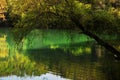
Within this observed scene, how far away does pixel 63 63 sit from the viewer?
90.7 ft

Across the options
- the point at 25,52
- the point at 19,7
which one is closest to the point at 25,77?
the point at 19,7

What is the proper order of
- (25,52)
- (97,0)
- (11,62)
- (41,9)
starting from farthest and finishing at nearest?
(25,52), (11,62), (97,0), (41,9)

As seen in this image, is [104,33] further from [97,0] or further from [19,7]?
[19,7]

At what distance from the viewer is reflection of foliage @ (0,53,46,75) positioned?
2506 cm

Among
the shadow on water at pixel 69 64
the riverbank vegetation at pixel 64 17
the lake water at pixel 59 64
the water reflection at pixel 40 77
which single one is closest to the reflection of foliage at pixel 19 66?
the lake water at pixel 59 64

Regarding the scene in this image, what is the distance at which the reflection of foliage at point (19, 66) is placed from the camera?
25.1 metres

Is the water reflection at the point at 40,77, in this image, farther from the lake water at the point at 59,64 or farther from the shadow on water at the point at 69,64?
the shadow on water at the point at 69,64

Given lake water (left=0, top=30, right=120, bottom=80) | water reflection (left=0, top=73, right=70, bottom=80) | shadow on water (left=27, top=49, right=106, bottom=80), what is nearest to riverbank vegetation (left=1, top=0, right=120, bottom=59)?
lake water (left=0, top=30, right=120, bottom=80)

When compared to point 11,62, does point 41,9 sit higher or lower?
higher

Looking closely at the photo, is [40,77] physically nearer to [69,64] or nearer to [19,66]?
[69,64]

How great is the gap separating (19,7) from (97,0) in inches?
201

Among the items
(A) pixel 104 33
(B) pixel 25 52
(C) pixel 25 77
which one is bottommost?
(B) pixel 25 52

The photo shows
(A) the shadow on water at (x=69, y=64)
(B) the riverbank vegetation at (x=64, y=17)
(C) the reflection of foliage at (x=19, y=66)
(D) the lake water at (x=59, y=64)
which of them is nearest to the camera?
(B) the riverbank vegetation at (x=64, y=17)

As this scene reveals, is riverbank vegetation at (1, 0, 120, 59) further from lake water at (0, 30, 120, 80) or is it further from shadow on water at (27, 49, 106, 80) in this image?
shadow on water at (27, 49, 106, 80)
